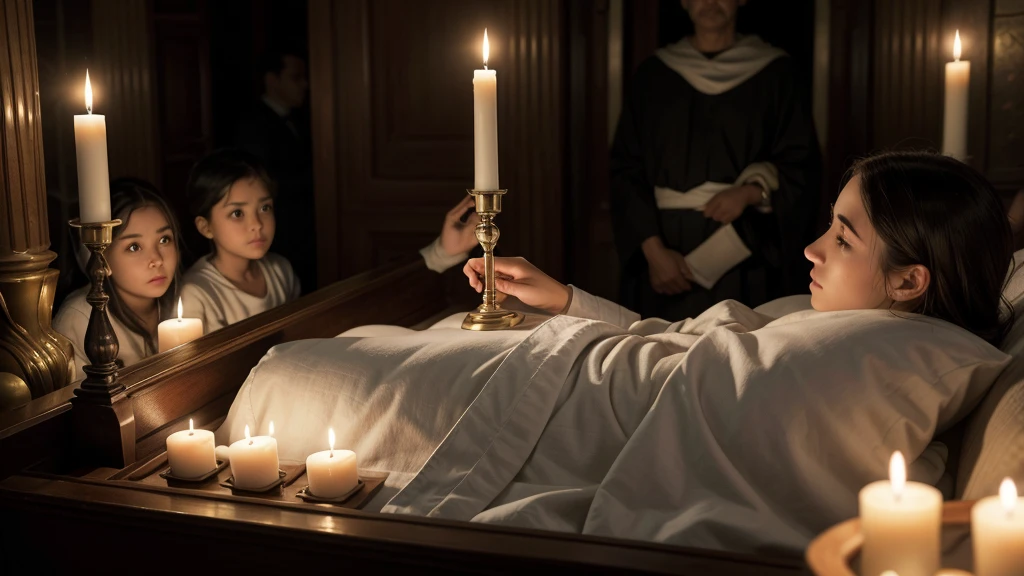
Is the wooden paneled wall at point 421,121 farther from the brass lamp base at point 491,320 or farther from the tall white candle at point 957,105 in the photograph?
the brass lamp base at point 491,320

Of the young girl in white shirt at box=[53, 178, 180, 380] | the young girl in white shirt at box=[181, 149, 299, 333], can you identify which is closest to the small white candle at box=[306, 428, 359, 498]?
the young girl in white shirt at box=[53, 178, 180, 380]

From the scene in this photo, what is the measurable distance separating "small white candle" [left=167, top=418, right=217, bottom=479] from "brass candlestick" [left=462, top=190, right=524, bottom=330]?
1.66 feet

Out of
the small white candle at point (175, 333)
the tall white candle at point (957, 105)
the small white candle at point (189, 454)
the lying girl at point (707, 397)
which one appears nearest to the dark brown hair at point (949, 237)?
Answer: the lying girl at point (707, 397)

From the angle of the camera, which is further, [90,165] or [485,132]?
[485,132]

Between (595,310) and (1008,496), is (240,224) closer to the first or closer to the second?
(595,310)

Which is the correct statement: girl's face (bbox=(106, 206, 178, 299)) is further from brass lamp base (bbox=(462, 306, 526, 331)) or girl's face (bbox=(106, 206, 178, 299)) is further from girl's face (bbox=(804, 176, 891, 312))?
girl's face (bbox=(804, 176, 891, 312))

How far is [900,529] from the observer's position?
0.89 metres

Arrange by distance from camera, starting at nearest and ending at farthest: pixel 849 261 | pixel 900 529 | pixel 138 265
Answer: pixel 900 529 → pixel 849 261 → pixel 138 265

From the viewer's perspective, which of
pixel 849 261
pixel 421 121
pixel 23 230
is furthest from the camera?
pixel 421 121

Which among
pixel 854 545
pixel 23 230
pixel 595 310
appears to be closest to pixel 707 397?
pixel 854 545

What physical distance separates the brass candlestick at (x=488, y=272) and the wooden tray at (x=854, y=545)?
0.92 metres

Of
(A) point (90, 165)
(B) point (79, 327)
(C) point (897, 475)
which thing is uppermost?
(A) point (90, 165)

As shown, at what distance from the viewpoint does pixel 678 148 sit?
10.6 feet

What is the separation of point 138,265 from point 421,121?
1533mm
